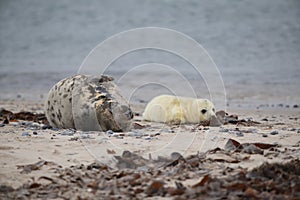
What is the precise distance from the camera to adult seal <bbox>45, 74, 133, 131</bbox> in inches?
253

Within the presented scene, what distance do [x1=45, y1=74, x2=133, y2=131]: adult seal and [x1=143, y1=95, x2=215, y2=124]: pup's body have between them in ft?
4.11

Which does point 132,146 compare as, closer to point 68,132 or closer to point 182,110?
point 68,132

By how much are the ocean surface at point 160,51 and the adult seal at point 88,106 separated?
568 centimetres

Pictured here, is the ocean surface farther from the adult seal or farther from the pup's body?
the adult seal

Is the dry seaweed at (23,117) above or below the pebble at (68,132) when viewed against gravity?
above

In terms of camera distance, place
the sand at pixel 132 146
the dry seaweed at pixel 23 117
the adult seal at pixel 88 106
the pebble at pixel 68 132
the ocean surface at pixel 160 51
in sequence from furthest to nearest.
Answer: the ocean surface at pixel 160 51, the dry seaweed at pixel 23 117, the adult seal at pixel 88 106, the pebble at pixel 68 132, the sand at pixel 132 146

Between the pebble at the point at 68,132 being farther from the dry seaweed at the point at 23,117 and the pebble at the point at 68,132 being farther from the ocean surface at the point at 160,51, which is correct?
the ocean surface at the point at 160,51

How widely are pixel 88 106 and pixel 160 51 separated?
47.1ft

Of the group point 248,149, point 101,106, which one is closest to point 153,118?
point 101,106

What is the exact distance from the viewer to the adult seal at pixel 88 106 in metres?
6.42

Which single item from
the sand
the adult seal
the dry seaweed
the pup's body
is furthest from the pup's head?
the dry seaweed

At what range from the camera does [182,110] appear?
25.4 ft

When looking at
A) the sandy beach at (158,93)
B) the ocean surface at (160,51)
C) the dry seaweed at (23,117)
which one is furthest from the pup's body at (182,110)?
the ocean surface at (160,51)

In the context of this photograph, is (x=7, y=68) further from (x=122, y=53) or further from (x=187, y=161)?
(x=187, y=161)
